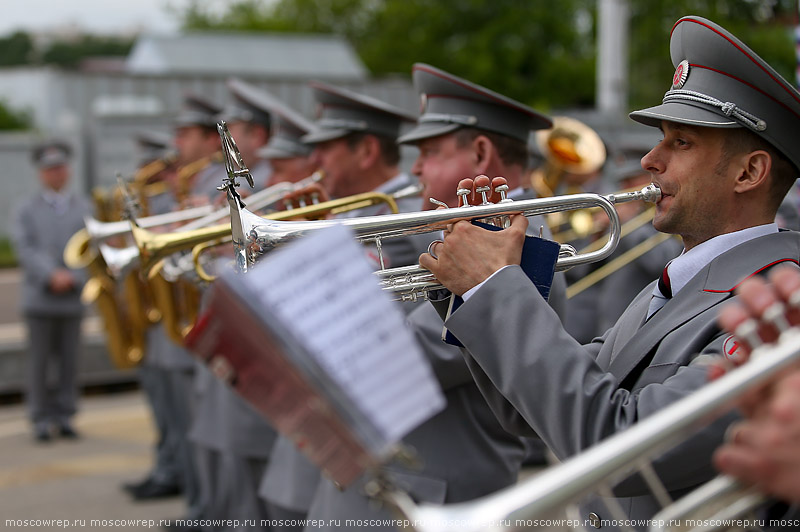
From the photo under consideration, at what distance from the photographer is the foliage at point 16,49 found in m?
56.2

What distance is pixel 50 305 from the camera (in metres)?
7.41

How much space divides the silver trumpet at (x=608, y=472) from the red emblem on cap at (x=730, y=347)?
44 centimetres

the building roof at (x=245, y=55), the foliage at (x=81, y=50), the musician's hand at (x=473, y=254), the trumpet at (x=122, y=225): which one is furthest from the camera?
the foliage at (x=81, y=50)

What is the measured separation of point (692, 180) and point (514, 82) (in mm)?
31503

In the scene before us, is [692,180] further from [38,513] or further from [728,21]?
[728,21]

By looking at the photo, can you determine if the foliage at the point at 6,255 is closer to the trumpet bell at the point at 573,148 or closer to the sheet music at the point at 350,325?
the trumpet bell at the point at 573,148

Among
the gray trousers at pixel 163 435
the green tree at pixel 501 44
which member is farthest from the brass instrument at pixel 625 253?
the green tree at pixel 501 44

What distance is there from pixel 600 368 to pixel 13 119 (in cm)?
2460

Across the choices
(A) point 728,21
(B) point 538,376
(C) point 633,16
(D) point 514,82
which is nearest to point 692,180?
(B) point 538,376

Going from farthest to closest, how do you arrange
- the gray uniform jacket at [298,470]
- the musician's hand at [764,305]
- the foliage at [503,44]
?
the foliage at [503,44], the gray uniform jacket at [298,470], the musician's hand at [764,305]

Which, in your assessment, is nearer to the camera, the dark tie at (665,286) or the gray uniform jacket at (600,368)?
the gray uniform jacket at (600,368)

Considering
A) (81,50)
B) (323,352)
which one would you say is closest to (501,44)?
(323,352)

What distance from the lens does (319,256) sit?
3.79ft

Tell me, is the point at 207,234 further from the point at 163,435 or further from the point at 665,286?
the point at 163,435
